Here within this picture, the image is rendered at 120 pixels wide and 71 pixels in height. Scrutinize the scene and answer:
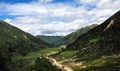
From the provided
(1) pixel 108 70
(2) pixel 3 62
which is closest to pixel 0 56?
(2) pixel 3 62

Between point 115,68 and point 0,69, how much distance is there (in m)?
84.2

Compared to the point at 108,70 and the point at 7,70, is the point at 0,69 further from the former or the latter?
the point at 108,70

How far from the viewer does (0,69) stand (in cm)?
14912

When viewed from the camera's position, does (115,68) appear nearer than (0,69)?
No

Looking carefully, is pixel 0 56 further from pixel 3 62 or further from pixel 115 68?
pixel 115 68

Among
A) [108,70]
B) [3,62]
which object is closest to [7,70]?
[3,62]

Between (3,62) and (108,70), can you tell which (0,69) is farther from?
(108,70)

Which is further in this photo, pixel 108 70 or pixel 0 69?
pixel 108 70

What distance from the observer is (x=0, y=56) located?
507ft

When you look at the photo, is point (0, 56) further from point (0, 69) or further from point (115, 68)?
point (115, 68)

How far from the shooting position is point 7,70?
156125 mm

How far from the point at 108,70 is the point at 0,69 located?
3169 inches

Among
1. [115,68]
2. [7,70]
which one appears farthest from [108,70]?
[7,70]

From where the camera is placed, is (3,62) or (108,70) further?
(108,70)
